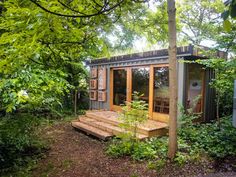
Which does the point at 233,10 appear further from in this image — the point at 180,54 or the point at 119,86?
the point at 119,86

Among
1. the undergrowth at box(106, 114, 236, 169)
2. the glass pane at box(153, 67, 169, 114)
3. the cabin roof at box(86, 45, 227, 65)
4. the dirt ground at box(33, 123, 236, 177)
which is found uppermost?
the cabin roof at box(86, 45, 227, 65)

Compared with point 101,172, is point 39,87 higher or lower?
higher

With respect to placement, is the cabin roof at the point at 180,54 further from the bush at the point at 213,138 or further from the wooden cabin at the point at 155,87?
the bush at the point at 213,138

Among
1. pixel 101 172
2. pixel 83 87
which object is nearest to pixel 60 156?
pixel 101 172

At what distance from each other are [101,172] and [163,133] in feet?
7.86

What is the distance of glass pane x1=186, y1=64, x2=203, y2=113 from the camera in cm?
632

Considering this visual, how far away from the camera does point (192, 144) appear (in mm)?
4703

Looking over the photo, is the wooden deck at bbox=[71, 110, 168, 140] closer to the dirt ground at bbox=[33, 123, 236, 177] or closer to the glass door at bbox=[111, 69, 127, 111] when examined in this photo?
the dirt ground at bbox=[33, 123, 236, 177]

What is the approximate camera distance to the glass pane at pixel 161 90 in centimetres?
632

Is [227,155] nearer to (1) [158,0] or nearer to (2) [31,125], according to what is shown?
(1) [158,0]

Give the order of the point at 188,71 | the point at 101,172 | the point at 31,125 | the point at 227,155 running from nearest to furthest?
the point at 101,172, the point at 227,155, the point at 31,125, the point at 188,71

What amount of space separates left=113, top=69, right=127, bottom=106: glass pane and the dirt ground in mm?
2717

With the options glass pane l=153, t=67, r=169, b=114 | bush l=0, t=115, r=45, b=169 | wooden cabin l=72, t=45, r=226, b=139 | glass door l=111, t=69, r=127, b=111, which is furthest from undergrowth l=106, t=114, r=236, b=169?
glass door l=111, t=69, r=127, b=111

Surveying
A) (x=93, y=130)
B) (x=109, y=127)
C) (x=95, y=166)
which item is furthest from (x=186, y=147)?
(x=93, y=130)
